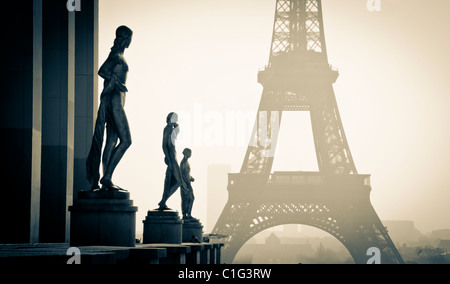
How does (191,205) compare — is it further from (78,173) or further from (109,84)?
(109,84)

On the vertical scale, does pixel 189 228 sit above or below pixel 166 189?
below

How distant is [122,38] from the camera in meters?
15.1

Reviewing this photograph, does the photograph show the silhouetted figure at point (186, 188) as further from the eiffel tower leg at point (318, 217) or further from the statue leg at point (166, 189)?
the eiffel tower leg at point (318, 217)

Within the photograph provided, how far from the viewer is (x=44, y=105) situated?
2353cm

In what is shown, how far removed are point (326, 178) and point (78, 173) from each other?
3643cm

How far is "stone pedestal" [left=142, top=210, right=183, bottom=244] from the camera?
2017 cm

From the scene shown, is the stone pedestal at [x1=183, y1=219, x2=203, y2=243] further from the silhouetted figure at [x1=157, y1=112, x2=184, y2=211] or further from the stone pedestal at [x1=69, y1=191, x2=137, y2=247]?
the stone pedestal at [x1=69, y1=191, x2=137, y2=247]

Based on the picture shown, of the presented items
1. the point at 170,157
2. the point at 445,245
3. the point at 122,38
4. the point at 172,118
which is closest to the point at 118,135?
the point at 122,38

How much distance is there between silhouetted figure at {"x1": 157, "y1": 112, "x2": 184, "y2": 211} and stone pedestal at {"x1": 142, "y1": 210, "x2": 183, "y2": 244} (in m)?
0.31

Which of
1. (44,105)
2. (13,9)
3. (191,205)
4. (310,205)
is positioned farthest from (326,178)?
(13,9)

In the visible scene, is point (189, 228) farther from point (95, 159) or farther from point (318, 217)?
point (318, 217)

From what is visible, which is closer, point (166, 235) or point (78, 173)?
point (166, 235)

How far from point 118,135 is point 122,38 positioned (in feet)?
6.15
